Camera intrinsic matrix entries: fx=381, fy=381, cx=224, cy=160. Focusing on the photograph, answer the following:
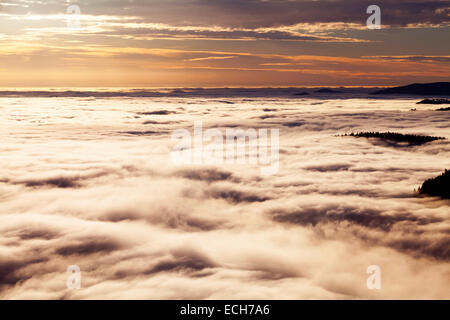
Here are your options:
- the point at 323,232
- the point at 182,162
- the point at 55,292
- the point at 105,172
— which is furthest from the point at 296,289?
the point at 182,162

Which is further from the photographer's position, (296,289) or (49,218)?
(49,218)

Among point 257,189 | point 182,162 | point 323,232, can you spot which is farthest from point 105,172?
point 323,232

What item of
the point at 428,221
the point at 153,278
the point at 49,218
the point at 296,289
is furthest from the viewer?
the point at 49,218

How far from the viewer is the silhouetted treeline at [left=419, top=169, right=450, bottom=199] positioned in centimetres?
1814

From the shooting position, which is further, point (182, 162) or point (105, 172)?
point (182, 162)

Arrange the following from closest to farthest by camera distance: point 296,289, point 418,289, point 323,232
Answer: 1. point 418,289
2. point 296,289
3. point 323,232

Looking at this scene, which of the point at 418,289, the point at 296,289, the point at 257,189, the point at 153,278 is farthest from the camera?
the point at 257,189

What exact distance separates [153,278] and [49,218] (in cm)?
1155

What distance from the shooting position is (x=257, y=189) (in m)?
25.2

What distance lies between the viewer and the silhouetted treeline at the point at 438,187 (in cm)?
1814

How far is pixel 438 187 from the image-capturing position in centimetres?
1912

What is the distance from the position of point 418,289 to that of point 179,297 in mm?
6320
